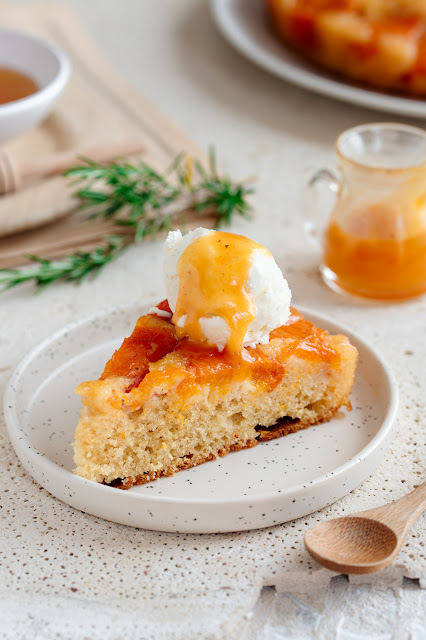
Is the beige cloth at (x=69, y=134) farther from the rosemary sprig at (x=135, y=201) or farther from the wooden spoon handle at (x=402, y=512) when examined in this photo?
the wooden spoon handle at (x=402, y=512)

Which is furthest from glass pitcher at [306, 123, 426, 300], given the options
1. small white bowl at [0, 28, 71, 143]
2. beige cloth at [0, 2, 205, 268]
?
small white bowl at [0, 28, 71, 143]

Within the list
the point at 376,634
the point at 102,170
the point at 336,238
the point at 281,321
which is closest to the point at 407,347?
the point at 336,238

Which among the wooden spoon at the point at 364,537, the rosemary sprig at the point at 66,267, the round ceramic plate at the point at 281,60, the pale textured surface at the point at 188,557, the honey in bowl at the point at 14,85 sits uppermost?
the round ceramic plate at the point at 281,60

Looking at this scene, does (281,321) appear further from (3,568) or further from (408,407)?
(3,568)

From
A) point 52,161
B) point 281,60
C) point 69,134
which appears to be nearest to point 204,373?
point 52,161

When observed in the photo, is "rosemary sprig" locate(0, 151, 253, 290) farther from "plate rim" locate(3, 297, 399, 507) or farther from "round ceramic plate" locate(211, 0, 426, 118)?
"round ceramic plate" locate(211, 0, 426, 118)

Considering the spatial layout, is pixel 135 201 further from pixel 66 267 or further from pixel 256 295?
pixel 256 295

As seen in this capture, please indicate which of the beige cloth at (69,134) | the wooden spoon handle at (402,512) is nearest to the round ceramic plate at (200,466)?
the wooden spoon handle at (402,512)
